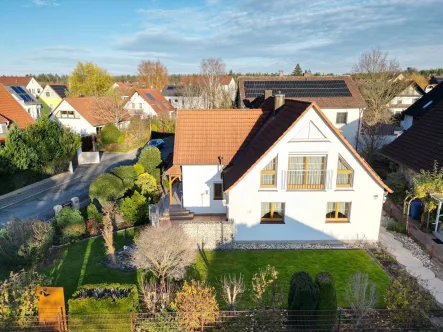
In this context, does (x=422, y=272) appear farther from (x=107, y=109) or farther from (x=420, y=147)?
(x=107, y=109)

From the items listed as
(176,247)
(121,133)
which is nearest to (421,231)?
(176,247)

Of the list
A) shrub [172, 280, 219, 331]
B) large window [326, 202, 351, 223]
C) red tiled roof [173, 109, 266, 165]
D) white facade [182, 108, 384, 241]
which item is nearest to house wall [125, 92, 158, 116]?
red tiled roof [173, 109, 266, 165]

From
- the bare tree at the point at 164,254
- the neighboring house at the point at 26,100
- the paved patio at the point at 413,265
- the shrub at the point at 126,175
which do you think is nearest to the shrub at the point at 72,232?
the bare tree at the point at 164,254

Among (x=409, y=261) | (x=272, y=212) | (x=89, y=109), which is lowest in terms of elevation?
(x=409, y=261)

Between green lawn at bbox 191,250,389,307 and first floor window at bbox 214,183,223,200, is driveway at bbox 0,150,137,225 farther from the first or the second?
green lawn at bbox 191,250,389,307

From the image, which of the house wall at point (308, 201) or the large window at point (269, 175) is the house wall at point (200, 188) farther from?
the large window at point (269, 175)

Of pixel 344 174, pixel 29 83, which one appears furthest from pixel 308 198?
pixel 29 83
